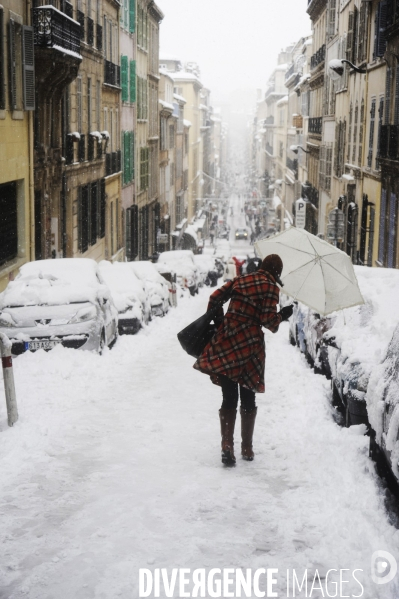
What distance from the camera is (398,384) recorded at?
5977mm

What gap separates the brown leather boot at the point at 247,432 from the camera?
710 cm

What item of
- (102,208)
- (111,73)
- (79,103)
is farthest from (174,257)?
(79,103)

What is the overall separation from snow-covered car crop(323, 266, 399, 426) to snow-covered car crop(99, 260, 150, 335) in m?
6.64

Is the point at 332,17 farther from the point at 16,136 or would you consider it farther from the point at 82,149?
the point at 16,136

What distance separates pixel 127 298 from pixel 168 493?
35.5ft

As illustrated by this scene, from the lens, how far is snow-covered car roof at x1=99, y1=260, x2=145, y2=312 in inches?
666

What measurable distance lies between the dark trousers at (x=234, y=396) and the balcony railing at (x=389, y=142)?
59.5 ft

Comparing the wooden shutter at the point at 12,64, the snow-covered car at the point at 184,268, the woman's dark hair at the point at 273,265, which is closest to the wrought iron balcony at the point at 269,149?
the snow-covered car at the point at 184,268

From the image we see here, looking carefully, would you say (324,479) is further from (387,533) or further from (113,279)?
(113,279)

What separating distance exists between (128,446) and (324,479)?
6.55 ft

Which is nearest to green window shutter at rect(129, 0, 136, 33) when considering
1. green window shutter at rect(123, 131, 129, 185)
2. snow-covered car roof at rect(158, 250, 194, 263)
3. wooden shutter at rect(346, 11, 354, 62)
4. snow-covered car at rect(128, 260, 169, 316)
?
green window shutter at rect(123, 131, 129, 185)

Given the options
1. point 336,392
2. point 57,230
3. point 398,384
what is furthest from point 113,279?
point 398,384

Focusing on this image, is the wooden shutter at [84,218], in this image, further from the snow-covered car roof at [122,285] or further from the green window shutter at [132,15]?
the green window shutter at [132,15]

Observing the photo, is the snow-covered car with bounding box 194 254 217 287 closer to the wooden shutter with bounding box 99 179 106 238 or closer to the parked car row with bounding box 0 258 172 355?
the wooden shutter with bounding box 99 179 106 238
